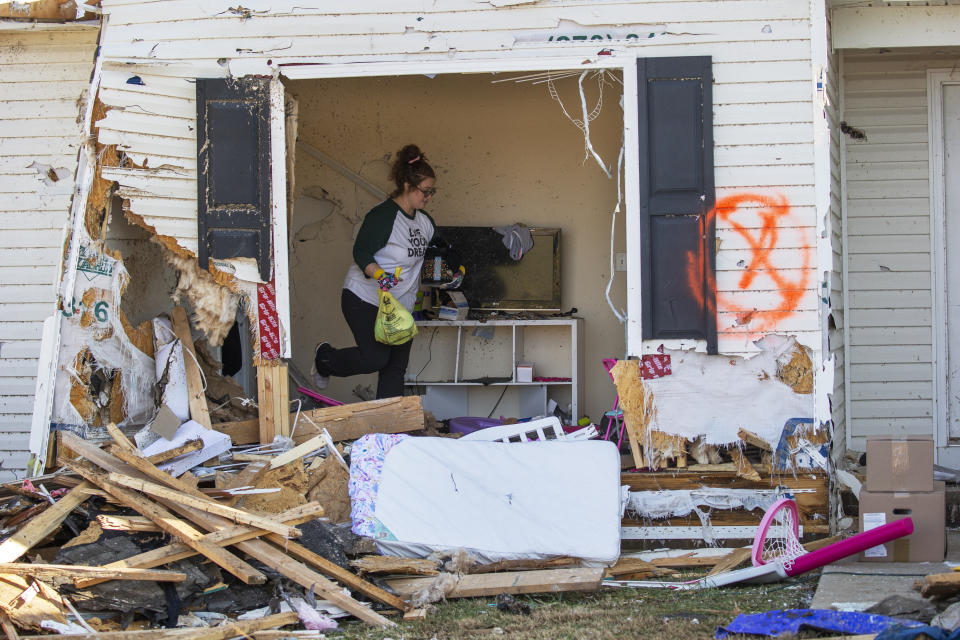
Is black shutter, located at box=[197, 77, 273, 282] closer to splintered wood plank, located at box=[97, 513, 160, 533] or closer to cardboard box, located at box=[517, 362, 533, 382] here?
splintered wood plank, located at box=[97, 513, 160, 533]

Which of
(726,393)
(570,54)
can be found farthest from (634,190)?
(726,393)

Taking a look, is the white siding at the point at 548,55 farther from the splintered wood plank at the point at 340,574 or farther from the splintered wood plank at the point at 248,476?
the splintered wood plank at the point at 340,574

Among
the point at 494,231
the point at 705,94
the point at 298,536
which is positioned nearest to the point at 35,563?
the point at 298,536

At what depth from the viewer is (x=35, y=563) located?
4672mm

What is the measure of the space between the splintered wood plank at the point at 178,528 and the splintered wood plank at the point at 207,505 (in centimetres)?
5

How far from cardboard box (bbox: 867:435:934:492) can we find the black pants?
10.5 feet

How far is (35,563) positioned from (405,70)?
11.3 feet

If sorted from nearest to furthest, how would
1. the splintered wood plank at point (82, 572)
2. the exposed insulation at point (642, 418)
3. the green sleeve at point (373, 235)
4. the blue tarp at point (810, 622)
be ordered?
the blue tarp at point (810, 622), the splintered wood plank at point (82, 572), the exposed insulation at point (642, 418), the green sleeve at point (373, 235)

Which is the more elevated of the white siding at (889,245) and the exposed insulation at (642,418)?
the white siding at (889,245)

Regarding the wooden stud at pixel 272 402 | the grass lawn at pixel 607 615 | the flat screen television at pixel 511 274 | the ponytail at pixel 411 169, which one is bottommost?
the grass lawn at pixel 607 615

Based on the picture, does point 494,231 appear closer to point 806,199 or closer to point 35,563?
point 806,199

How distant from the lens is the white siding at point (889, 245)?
287 inches

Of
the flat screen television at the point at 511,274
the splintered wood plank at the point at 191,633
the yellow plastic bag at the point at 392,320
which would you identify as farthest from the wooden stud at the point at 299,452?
the flat screen television at the point at 511,274

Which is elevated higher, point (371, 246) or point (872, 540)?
point (371, 246)
